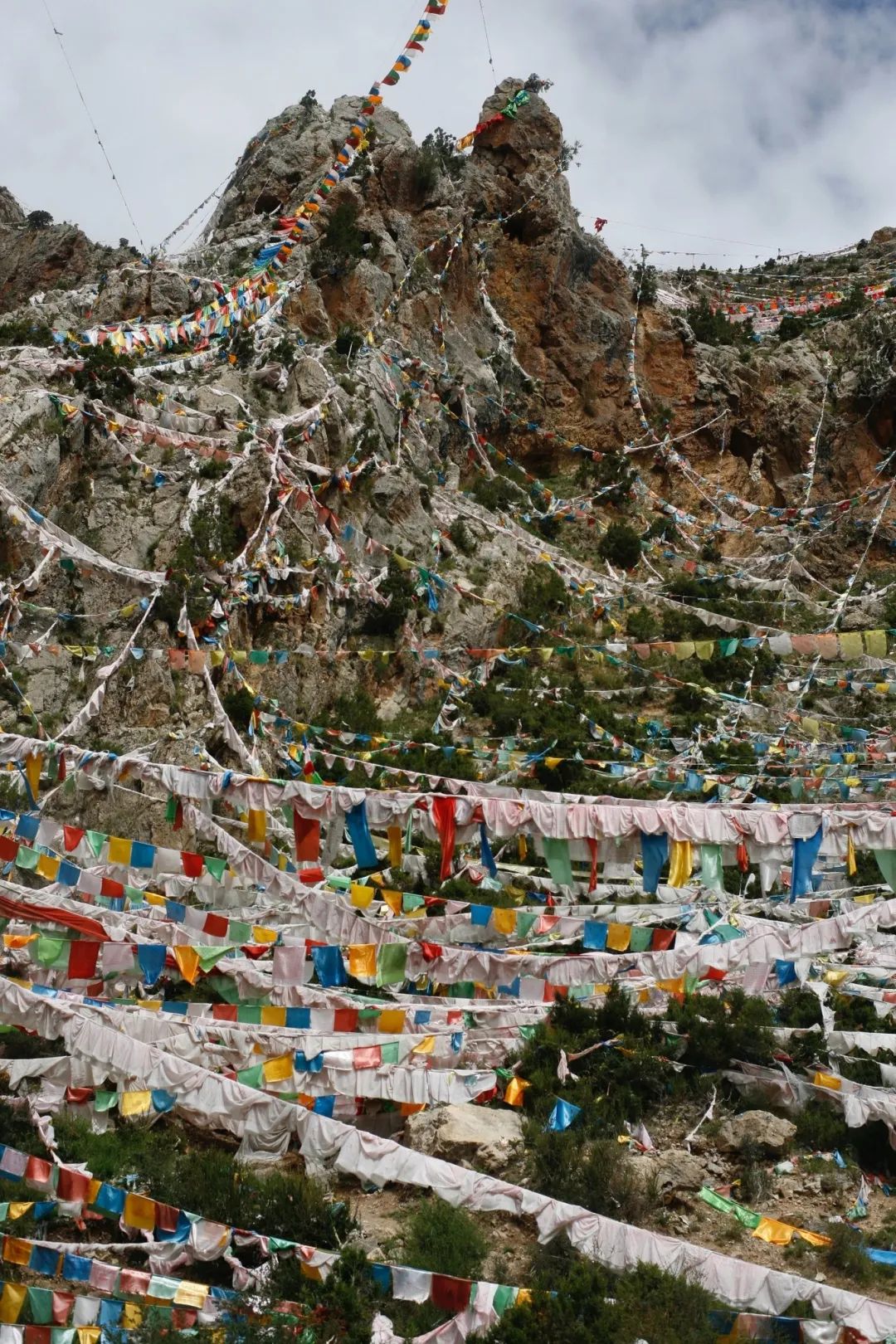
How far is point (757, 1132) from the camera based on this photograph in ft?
38.7

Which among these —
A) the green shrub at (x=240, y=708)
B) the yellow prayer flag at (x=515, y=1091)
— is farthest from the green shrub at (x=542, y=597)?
the yellow prayer flag at (x=515, y=1091)

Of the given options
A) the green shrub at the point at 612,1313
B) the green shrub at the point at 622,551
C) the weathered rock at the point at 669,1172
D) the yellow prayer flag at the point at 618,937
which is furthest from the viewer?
the green shrub at the point at 622,551

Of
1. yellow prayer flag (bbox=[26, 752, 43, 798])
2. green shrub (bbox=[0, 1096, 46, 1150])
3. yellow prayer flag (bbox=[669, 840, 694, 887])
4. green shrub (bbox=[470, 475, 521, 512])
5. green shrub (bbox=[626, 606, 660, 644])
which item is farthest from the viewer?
green shrub (bbox=[470, 475, 521, 512])

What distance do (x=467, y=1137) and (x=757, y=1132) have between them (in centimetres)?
291

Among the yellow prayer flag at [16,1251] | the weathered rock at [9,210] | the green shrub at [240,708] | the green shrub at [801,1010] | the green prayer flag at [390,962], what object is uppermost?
the weathered rock at [9,210]

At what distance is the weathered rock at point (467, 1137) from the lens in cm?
1141

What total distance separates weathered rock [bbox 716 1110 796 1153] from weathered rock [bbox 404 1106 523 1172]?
2.12 metres

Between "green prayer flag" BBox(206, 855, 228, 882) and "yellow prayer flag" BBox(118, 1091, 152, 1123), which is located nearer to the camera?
"yellow prayer flag" BBox(118, 1091, 152, 1123)

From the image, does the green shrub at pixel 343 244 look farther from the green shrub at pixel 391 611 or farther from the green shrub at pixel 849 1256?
the green shrub at pixel 849 1256

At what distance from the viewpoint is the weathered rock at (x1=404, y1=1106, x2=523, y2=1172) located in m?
11.4

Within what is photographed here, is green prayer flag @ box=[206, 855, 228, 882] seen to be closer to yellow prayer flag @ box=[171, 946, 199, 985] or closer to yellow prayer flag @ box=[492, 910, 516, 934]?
yellow prayer flag @ box=[171, 946, 199, 985]

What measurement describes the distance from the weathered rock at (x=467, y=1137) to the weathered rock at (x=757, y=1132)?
2.12 metres

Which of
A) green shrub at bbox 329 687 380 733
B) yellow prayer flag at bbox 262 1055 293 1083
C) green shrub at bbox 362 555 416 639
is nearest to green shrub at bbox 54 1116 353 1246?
yellow prayer flag at bbox 262 1055 293 1083

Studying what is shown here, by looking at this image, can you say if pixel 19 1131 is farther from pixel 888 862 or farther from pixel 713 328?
pixel 713 328
